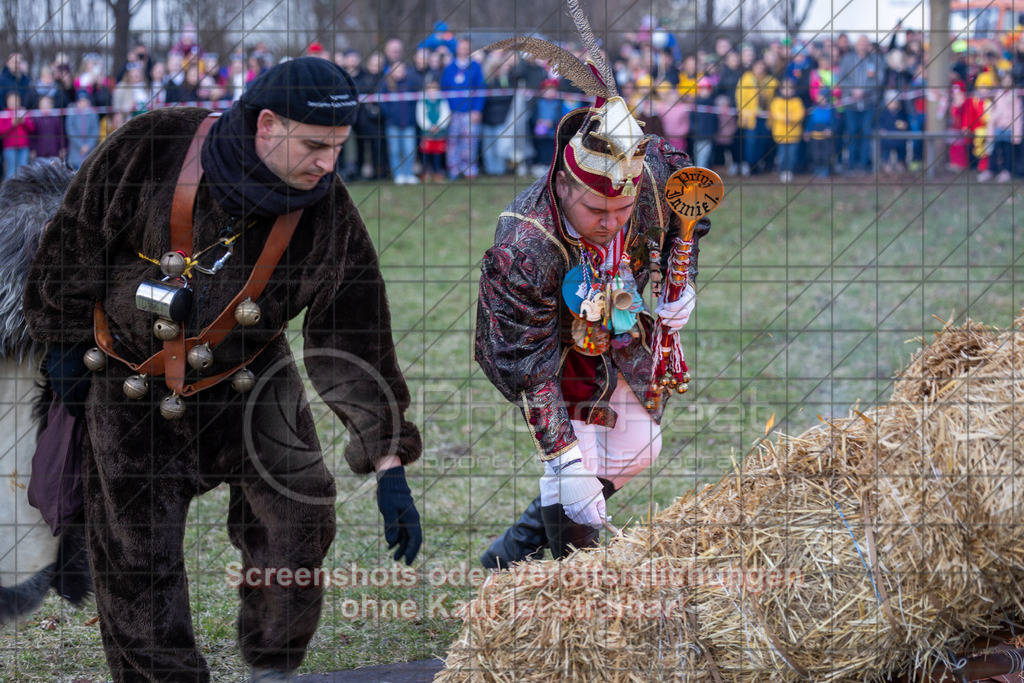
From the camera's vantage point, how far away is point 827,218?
10.3 m

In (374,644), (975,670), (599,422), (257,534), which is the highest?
(599,422)

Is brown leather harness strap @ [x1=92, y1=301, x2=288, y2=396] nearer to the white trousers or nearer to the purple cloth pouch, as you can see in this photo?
the purple cloth pouch

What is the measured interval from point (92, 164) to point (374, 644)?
1708mm

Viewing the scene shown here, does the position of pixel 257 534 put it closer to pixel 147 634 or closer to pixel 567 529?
pixel 147 634

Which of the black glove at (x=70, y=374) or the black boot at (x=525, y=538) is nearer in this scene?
the black glove at (x=70, y=374)

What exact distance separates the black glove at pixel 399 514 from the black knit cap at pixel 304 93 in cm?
95

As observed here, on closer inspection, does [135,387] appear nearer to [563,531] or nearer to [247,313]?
[247,313]

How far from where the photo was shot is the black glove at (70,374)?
2572mm

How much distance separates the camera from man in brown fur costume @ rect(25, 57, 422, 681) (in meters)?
2.49

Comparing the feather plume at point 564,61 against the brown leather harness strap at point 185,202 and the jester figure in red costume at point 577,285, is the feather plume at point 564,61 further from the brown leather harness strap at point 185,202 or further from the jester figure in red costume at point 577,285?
the brown leather harness strap at point 185,202

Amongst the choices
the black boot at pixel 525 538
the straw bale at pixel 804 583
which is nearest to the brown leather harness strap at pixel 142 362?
the straw bale at pixel 804 583

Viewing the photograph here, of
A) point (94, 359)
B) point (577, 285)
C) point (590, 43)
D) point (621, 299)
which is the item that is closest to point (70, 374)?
point (94, 359)

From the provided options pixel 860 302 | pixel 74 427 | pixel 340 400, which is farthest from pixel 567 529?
pixel 860 302

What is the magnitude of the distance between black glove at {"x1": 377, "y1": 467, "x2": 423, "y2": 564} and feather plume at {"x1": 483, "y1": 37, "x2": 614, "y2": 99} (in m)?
1.13
